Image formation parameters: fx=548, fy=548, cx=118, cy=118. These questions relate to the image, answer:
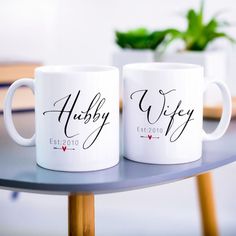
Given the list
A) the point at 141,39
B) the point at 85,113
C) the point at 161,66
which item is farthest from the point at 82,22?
the point at 85,113

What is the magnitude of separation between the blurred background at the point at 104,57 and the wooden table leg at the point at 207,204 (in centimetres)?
16

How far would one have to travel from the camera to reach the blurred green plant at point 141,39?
96 centimetres

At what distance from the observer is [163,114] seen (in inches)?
20.5

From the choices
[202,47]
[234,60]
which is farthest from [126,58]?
[234,60]

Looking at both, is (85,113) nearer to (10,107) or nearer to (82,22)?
(10,107)

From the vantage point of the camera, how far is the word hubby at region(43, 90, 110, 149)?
489mm

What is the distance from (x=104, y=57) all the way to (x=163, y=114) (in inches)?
32.5

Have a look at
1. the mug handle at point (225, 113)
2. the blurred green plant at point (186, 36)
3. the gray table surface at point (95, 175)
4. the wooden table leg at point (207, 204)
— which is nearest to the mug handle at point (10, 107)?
the gray table surface at point (95, 175)

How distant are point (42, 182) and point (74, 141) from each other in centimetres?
5

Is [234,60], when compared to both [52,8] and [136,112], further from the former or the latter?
[136,112]

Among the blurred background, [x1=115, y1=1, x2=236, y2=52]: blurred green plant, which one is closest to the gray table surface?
[x1=115, y1=1, x2=236, y2=52]: blurred green plant

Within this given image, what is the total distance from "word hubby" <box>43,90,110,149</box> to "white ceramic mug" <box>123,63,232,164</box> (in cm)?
5

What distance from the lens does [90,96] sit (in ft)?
1.61

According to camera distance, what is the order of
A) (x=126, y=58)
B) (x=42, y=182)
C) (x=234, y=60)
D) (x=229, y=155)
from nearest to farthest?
Answer: (x=42, y=182)
(x=229, y=155)
(x=126, y=58)
(x=234, y=60)
